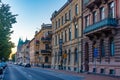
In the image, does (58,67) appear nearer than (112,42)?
No

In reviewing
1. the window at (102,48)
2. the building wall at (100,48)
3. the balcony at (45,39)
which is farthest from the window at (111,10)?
the balcony at (45,39)

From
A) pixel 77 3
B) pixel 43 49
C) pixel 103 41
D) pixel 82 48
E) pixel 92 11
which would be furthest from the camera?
pixel 43 49

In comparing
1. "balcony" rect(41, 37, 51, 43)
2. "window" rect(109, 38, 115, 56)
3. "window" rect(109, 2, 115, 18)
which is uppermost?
"balcony" rect(41, 37, 51, 43)

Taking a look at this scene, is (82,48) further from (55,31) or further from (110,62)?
(55,31)

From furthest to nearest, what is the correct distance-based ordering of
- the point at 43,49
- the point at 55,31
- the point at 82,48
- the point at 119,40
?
1. the point at 43,49
2. the point at 55,31
3. the point at 82,48
4. the point at 119,40

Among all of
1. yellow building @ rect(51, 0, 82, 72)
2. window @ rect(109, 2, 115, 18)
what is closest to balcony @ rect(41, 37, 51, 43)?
yellow building @ rect(51, 0, 82, 72)

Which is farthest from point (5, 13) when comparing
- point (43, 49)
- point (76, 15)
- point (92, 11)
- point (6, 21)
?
point (43, 49)

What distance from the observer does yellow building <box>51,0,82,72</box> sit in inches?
2371

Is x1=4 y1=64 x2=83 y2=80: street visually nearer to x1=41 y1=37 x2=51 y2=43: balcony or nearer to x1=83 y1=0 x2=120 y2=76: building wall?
x1=83 y1=0 x2=120 y2=76: building wall

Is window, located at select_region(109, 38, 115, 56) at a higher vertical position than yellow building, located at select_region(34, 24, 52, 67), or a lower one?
lower

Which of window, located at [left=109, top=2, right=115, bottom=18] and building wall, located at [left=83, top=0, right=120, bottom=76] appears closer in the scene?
building wall, located at [left=83, top=0, right=120, bottom=76]

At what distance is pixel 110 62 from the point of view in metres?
42.8

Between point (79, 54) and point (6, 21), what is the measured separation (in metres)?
28.8

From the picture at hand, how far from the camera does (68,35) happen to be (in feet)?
227
